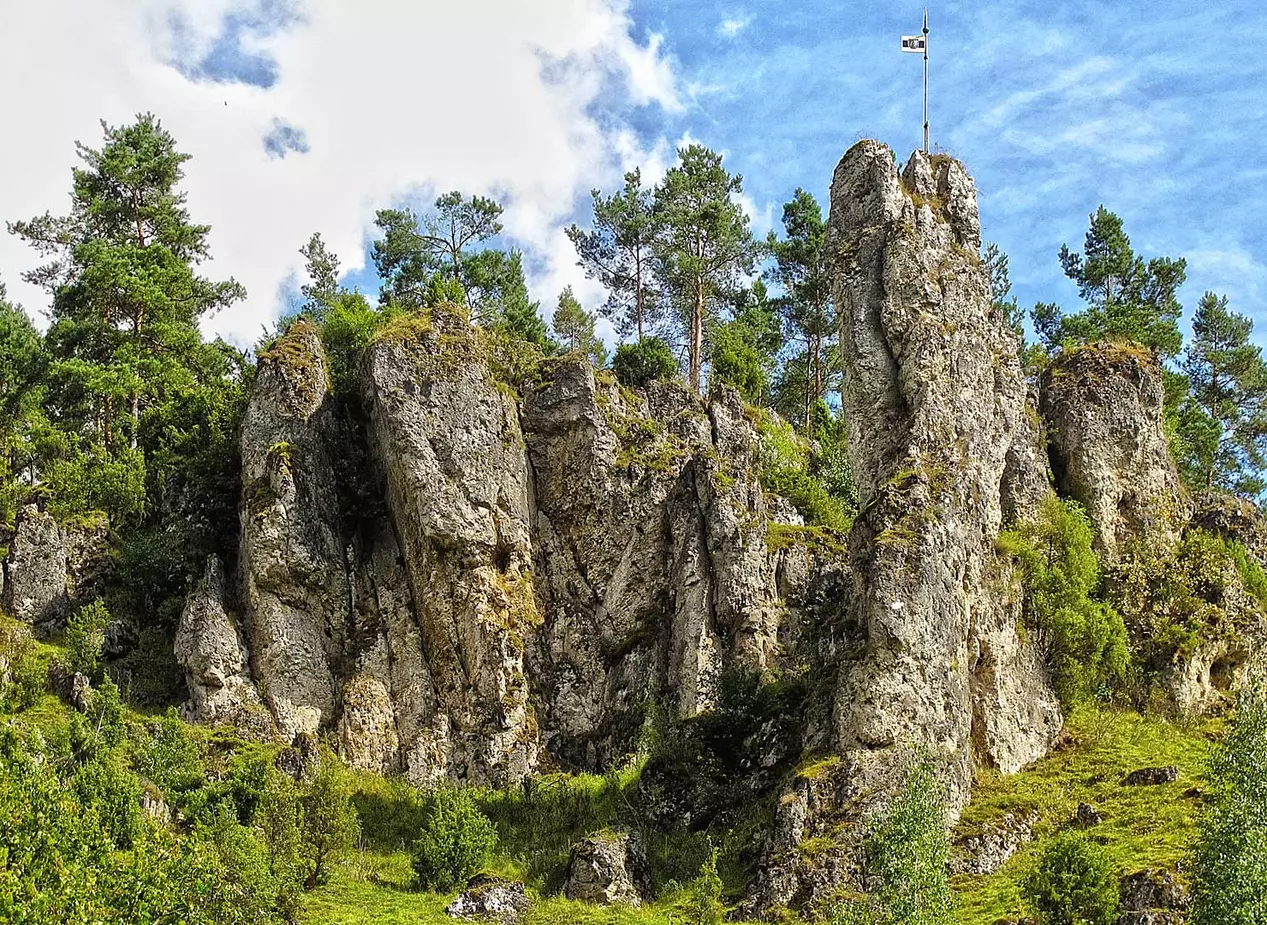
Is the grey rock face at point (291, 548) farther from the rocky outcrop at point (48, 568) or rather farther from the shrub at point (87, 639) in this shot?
the rocky outcrop at point (48, 568)

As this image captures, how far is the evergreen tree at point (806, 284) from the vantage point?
6206 cm

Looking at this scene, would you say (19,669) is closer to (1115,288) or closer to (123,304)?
(123,304)

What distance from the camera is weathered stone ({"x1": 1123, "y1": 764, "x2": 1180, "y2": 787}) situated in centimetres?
3367

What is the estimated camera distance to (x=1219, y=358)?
200 ft

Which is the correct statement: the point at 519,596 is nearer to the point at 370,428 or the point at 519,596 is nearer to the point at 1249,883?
the point at 370,428

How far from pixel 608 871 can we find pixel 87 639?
19451 millimetres

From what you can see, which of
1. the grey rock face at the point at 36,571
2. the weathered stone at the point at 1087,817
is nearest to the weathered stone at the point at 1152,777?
the weathered stone at the point at 1087,817

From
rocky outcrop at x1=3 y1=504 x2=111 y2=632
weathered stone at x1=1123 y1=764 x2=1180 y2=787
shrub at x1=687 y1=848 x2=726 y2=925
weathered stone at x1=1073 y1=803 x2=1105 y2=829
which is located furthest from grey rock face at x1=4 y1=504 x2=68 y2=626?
weathered stone at x1=1123 y1=764 x2=1180 y2=787

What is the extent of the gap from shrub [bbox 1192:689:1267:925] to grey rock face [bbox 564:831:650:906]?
13.6 m

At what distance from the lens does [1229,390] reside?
2410 inches

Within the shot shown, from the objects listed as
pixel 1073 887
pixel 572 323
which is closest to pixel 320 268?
pixel 572 323

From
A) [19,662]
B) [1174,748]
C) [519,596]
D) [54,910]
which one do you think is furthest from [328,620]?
[1174,748]

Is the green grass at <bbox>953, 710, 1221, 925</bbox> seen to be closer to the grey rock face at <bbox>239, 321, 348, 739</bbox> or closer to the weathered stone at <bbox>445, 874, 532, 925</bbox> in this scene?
the weathered stone at <bbox>445, 874, 532, 925</bbox>

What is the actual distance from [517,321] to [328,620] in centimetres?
2053
